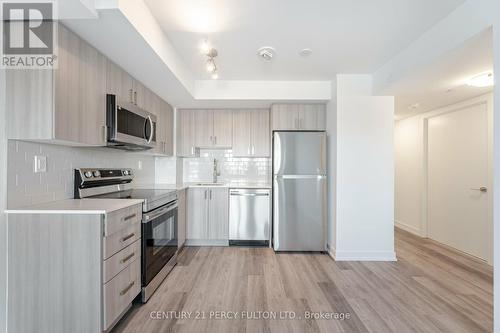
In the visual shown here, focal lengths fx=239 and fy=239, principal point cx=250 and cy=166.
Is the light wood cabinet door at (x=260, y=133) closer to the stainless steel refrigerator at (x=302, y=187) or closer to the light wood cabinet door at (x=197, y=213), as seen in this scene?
the stainless steel refrigerator at (x=302, y=187)

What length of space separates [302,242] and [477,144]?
2.82 metres

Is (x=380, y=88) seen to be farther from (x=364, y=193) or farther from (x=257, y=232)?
(x=257, y=232)

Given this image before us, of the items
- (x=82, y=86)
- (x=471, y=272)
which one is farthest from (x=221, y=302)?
(x=471, y=272)

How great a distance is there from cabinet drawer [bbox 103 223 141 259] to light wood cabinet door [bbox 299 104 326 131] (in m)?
2.65

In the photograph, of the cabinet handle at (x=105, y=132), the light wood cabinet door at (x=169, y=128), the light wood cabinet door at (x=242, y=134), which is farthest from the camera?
the light wood cabinet door at (x=242, y=134)

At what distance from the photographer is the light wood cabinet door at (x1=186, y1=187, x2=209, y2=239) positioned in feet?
11.9

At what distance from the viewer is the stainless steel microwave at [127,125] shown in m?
2.12

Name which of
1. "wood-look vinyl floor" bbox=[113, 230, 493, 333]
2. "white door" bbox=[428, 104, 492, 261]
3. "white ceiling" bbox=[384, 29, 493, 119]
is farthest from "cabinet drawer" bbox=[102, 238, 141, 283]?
"white door" bbox=[428, 104, 492, 261]

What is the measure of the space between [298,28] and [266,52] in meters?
0.43

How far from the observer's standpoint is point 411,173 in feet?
15.0

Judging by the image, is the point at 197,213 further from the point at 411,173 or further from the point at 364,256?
the point at 411,173

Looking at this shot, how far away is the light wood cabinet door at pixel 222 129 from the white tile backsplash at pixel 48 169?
5.48 feet

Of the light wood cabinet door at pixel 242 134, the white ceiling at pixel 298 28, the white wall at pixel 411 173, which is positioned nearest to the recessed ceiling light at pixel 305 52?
the white ceiling at pixel 298 28

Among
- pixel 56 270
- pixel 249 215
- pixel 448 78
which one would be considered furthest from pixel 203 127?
pixel 448 78
